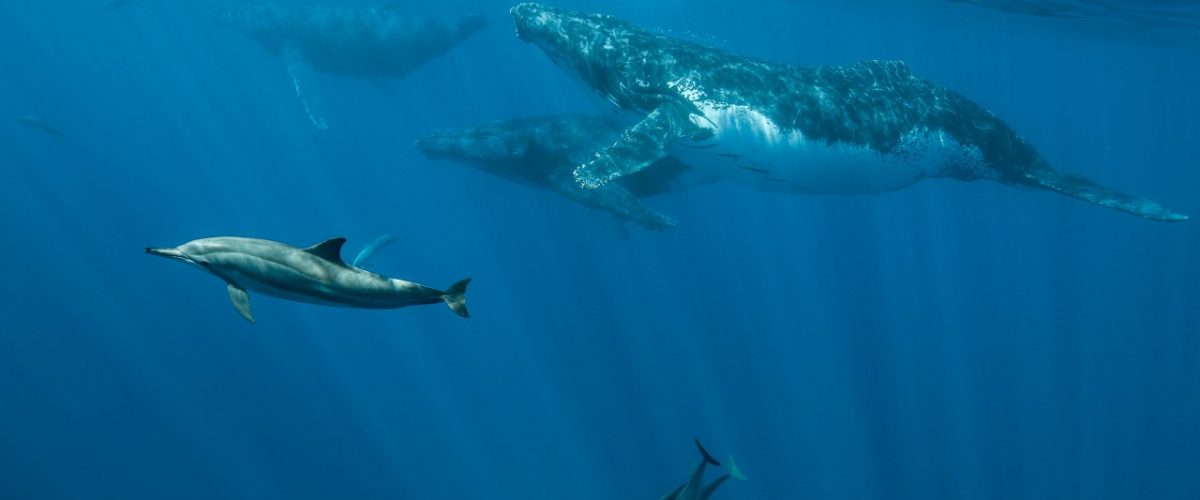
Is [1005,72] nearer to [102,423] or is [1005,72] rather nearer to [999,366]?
[999,366]

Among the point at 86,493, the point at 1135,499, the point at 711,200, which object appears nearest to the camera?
the point at 1135,499

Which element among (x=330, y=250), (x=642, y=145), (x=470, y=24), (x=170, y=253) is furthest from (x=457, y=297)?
(x=470, y=24)

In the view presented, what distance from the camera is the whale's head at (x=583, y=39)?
10023 millimetres

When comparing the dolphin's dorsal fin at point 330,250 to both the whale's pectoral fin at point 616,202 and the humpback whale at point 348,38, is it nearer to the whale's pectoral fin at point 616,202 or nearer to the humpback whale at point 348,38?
the whale's pectoral fin at point 616,202

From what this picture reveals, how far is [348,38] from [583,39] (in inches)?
617

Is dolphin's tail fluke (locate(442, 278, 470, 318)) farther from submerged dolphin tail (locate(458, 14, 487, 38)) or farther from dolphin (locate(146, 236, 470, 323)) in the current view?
submerged dolphin tail (locate(458, 14, 487, 38))

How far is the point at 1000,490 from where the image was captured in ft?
53.2

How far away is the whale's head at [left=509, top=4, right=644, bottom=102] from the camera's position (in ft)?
32.9

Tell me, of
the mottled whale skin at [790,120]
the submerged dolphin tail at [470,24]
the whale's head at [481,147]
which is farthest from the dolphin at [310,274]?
the submerged dolphin tail at [470,24]

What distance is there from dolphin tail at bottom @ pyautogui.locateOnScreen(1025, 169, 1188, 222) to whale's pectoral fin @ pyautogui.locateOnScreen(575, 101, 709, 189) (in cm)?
570

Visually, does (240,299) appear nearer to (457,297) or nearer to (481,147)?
(457,297)

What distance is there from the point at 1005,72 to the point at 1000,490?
71.5 metres

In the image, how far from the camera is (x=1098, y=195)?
9734mm

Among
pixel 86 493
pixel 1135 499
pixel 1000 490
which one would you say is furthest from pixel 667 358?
pixel 86 493
